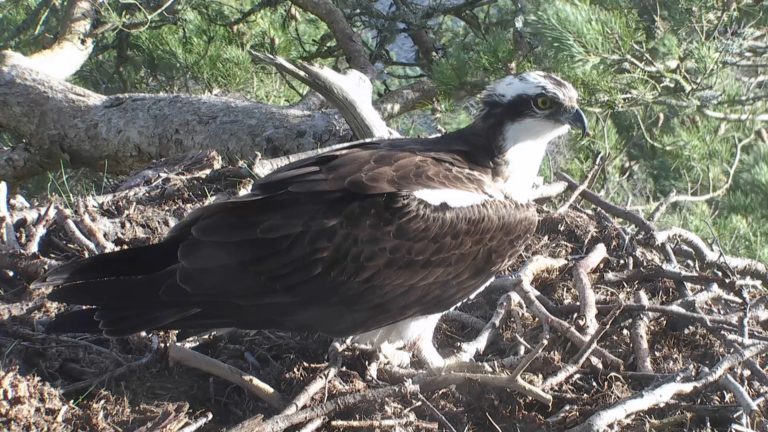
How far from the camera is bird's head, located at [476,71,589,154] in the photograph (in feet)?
11.5

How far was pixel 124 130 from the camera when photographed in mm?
5816

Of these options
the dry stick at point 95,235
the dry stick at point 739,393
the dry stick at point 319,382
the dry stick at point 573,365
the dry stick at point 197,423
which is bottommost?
the dry stick at point 739,393

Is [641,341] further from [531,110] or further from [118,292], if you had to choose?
[118,292]

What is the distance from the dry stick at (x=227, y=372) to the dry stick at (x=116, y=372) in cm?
11

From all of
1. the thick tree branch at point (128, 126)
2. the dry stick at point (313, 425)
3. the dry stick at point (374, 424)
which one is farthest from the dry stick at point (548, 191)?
the dry stick at point (313, 425)

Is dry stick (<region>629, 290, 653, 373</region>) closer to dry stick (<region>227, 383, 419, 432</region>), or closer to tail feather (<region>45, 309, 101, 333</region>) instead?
dry stick (<region>227, 383, 419, 432</region>)

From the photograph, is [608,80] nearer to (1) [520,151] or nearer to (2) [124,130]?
(1) [520,151]

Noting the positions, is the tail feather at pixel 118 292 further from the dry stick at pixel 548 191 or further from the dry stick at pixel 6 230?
the dry stick at pixel 548 191

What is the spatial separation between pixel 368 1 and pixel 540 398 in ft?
16.3

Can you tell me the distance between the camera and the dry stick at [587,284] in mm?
3412

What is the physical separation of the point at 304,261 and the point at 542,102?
125cm

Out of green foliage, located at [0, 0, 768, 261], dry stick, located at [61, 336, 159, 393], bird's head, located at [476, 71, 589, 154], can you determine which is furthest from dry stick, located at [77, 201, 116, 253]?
bird's head, located at [476, 71, 589, 154]

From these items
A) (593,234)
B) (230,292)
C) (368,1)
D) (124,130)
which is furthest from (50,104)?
(593,234)

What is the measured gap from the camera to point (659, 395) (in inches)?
117
